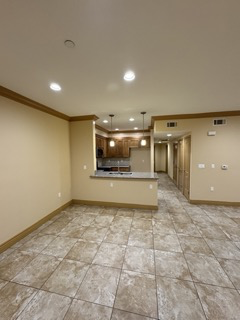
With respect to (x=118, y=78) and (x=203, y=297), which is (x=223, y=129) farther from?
(x=203, y=297)

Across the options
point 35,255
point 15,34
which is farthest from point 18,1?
point 35,255

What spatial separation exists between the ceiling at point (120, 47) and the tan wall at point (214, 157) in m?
1.57

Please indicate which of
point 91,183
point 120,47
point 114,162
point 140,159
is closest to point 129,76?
point 120,47

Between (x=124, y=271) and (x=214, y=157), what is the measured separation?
12.9 ft

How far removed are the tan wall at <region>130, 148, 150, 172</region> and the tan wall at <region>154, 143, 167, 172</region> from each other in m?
3.88

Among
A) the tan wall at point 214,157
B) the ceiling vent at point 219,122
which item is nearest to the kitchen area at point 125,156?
the tan wall at point 214,157

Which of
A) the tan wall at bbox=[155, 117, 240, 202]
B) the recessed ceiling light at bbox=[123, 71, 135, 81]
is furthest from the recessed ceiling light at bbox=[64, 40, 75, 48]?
the tan wall at bbox=[155, 117, 240, 202]

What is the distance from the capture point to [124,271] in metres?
2.02

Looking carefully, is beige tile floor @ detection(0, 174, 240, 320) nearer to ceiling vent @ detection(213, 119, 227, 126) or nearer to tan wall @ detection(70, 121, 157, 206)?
tan wall @ detection(70, 121, 157, 206)

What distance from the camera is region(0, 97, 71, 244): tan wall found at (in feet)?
8.46

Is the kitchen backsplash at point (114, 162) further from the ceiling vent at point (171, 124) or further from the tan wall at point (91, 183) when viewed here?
the ceiling vent at point (171, 124)

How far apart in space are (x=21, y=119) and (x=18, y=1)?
2161mm

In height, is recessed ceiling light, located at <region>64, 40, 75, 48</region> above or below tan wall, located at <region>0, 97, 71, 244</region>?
above

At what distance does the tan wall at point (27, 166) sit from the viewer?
2.58 meters
